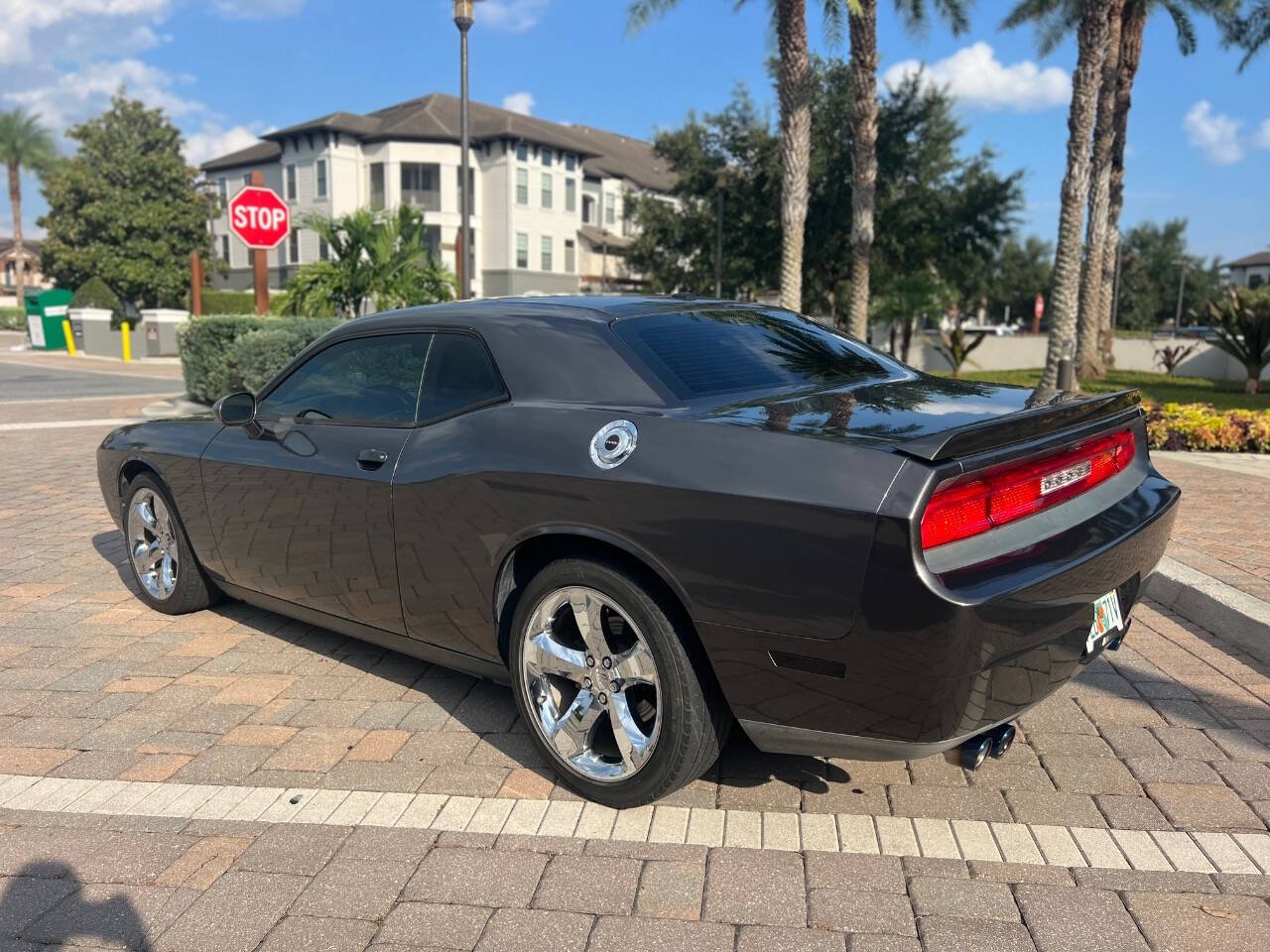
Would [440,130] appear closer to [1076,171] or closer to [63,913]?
[1076,171]

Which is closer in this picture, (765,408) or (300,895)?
(300,895)

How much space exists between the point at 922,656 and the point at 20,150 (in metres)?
82.3

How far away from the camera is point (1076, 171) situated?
1869 centimetres

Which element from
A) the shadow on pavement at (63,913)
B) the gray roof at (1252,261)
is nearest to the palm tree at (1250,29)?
the shadow on pavement at (63,913)

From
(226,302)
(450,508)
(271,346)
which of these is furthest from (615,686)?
(226,302)

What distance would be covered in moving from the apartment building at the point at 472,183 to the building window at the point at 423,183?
0.06 meters

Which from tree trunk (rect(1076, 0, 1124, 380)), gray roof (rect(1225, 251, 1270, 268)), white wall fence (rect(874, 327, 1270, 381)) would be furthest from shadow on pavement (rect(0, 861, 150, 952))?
gray roof (rect(1225, 251, 1270, 268))

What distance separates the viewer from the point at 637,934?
2521mm

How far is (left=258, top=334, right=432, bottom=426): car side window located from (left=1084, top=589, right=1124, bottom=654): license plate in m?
2.40

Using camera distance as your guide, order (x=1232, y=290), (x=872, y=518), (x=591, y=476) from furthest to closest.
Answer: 1. (x=1232, y=290)
2. (x=591, y=476)
3. (x=872, y=518)

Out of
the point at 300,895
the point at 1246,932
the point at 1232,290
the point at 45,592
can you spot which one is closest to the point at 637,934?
the point at 300,895

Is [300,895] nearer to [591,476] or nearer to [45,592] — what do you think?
[591,476]

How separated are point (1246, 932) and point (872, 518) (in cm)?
139

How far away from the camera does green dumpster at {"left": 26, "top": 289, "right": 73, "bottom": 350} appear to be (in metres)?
36.3
